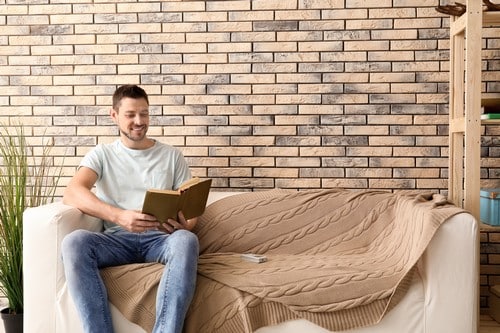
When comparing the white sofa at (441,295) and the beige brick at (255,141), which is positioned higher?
the beige brick at (255,141)

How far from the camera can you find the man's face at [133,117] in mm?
3070

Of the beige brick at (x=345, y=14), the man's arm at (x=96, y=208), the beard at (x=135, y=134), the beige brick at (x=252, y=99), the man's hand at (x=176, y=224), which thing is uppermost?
the beige brick at (x=345, y=14)

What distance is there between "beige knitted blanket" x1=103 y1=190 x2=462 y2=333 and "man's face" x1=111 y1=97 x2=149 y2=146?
571mm

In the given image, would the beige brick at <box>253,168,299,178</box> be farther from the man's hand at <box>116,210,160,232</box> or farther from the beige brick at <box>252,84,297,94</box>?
the man's hand at <box>116,210,160,232</box>

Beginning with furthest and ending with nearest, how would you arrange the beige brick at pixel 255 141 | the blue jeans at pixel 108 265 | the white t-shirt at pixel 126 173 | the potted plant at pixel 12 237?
1. the beige brick at pixel 255 141
2. the potted plant at pixel 12 237
3. the white t-shirt at pixel 126 173
4. the blue jeans at pixel 108 265

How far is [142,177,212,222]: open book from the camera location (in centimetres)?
263

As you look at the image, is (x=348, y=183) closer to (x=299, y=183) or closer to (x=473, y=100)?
(x=299, y=183)

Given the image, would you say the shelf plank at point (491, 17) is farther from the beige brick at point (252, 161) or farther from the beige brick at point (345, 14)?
the beige brick at point (252, 161)

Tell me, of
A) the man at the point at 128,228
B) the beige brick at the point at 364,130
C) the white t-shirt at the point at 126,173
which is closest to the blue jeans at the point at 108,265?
the man at the point at 128,228

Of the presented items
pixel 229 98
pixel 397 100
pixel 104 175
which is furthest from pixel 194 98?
pixel 397 100

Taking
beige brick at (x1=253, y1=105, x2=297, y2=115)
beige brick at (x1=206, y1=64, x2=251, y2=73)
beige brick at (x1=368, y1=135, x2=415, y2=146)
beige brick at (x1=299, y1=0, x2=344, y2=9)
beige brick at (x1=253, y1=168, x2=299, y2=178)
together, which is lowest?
beige brick at (x1=253, y1=168, x2=299, y2=178)

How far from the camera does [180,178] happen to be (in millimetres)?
3203

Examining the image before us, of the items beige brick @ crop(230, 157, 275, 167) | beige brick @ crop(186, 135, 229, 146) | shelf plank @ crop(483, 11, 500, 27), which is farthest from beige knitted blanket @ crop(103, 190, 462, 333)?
shelf plank @ crop(483, 11, 500, 27)

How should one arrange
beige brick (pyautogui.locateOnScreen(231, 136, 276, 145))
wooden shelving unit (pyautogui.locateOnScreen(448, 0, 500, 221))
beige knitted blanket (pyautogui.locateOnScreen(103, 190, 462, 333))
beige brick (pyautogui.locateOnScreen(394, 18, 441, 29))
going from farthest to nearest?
beige brick (pyautogui.locateOnScreen(231, 136, 276, 145)) → beige brick (pyautogui.locateOnScreen(394, 18, 441, 29)) → wooden shelving unit (pyautogui.locateOnScreen(448, 0, 500, 221)) → beige knitted blanket (pyautogui.locateOnScreen(103, 190, 462, 333))
